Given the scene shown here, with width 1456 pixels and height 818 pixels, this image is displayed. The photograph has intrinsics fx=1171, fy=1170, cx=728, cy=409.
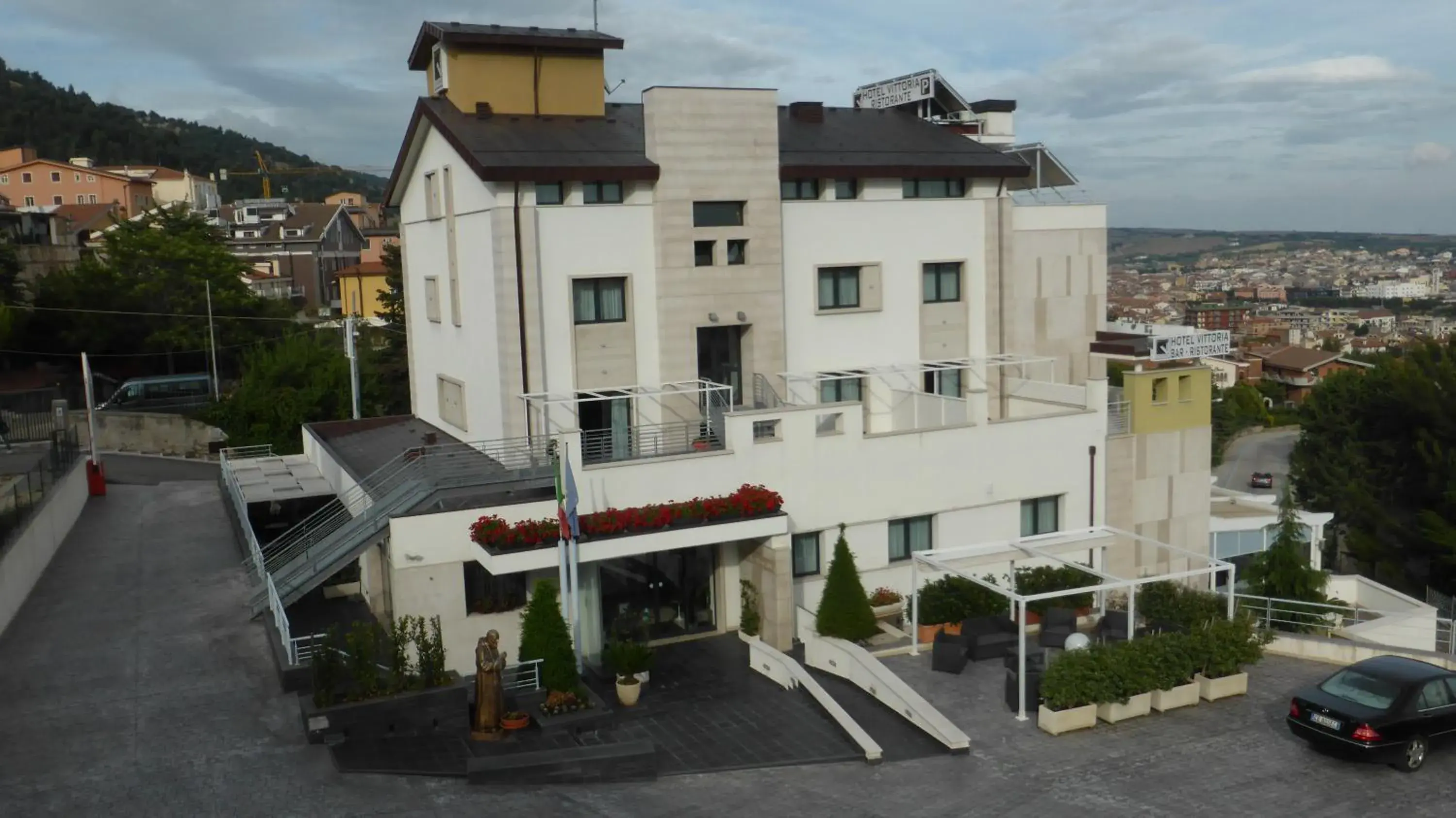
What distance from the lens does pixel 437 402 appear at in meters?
32.9

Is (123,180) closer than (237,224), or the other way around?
(123,180)

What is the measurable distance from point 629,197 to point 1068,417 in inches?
454

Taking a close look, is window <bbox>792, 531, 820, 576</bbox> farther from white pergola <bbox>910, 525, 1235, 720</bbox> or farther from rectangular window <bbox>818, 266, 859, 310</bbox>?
rectangular window <bbox>818, 266, 859, 310</bbox>

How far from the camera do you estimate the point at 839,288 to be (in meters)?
29.5

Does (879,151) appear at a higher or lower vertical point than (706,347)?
higher

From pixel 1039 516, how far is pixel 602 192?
12.9 metres

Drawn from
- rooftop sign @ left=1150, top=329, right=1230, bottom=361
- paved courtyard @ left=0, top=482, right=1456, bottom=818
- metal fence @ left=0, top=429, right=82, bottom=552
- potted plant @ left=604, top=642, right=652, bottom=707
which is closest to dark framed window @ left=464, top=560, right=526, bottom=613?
potted plant @ left=604, top=642, right=652, bottom=707

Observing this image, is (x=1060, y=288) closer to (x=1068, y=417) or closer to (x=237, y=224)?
(x=1068, y=417)

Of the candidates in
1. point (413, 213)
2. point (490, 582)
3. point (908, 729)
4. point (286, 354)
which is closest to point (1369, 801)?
point (908, 729)

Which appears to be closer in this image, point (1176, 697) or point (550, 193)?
point (1176, 697)

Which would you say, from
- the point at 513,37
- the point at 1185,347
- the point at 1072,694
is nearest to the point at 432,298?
A: the point at 513,37

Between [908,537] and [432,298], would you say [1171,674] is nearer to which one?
[908,537]

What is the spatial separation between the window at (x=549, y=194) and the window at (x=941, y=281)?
31.6 feet

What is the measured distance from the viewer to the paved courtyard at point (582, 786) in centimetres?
1549
